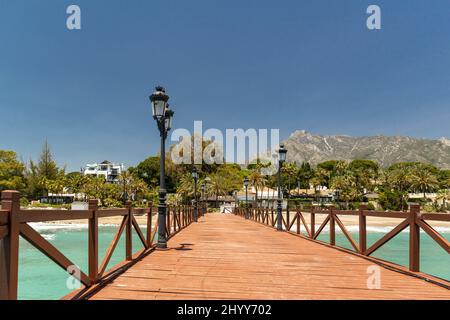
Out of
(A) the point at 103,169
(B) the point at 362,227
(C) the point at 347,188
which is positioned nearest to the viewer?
(B) the point at 362,227

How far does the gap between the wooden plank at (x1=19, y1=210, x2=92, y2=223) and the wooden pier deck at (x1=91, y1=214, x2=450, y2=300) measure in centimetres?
94

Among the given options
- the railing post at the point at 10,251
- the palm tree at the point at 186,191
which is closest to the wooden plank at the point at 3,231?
the railing post at the point at 10,251

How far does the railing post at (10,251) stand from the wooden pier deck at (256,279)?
1.28 m

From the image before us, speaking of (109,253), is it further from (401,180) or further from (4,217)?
(401,180)

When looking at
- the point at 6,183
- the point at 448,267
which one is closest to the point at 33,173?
the point at 6,183

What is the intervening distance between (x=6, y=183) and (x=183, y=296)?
7339 centimetres

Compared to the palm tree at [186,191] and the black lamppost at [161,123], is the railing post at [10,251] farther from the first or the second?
the palm tree at [186,191]

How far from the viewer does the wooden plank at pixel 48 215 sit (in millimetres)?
2857

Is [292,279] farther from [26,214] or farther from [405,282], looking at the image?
[26,214]

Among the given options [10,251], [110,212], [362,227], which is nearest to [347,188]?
[362,227]

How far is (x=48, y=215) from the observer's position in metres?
3.43

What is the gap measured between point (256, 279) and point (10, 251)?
127 inches

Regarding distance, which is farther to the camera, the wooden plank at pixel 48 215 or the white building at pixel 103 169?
the white building at pixel 103 169
